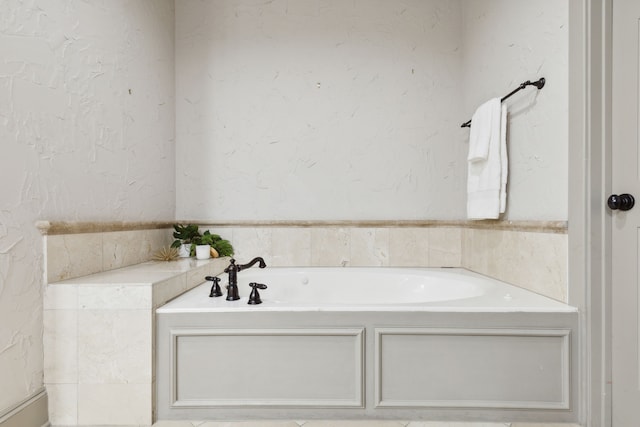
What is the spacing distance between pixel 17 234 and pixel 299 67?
197cm

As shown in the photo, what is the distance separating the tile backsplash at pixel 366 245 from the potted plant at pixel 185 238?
0.10 meters

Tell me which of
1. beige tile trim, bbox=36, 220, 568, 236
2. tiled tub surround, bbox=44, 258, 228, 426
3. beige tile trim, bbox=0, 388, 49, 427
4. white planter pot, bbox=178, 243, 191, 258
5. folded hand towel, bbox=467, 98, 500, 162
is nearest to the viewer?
beige tile trim, bbox=0, 388, 49, 427

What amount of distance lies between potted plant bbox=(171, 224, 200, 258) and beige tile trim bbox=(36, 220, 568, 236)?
5.0 inches

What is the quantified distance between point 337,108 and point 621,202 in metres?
1.76

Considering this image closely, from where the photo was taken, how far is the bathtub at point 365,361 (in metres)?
1.49

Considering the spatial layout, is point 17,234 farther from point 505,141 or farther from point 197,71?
point 505,141

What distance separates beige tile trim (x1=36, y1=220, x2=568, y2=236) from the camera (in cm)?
157

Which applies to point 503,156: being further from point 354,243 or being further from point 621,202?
point 354,243

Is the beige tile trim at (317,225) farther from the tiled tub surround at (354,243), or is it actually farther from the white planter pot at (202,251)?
the white planter pot at (202,251)

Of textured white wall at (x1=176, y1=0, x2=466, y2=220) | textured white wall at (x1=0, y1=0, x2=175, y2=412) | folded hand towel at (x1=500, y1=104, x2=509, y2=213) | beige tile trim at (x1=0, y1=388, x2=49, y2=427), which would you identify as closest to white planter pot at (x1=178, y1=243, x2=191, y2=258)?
textured white wall at (x1=0, y1=0, x2=175, y2=412)

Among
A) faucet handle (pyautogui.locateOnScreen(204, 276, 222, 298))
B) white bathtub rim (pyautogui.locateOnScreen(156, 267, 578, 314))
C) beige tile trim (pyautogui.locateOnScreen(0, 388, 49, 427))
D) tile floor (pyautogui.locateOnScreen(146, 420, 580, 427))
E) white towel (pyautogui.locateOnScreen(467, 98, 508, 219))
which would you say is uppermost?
white towel (pyautogui.locateOnScreen(467, 98, 508, 219))

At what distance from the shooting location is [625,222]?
1.40m

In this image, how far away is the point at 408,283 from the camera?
2.36m

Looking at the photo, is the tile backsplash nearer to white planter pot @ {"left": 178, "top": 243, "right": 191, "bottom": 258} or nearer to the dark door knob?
white planter pot @ {"left": 178, "top": 243, "right": 191, "bottom": 258}
